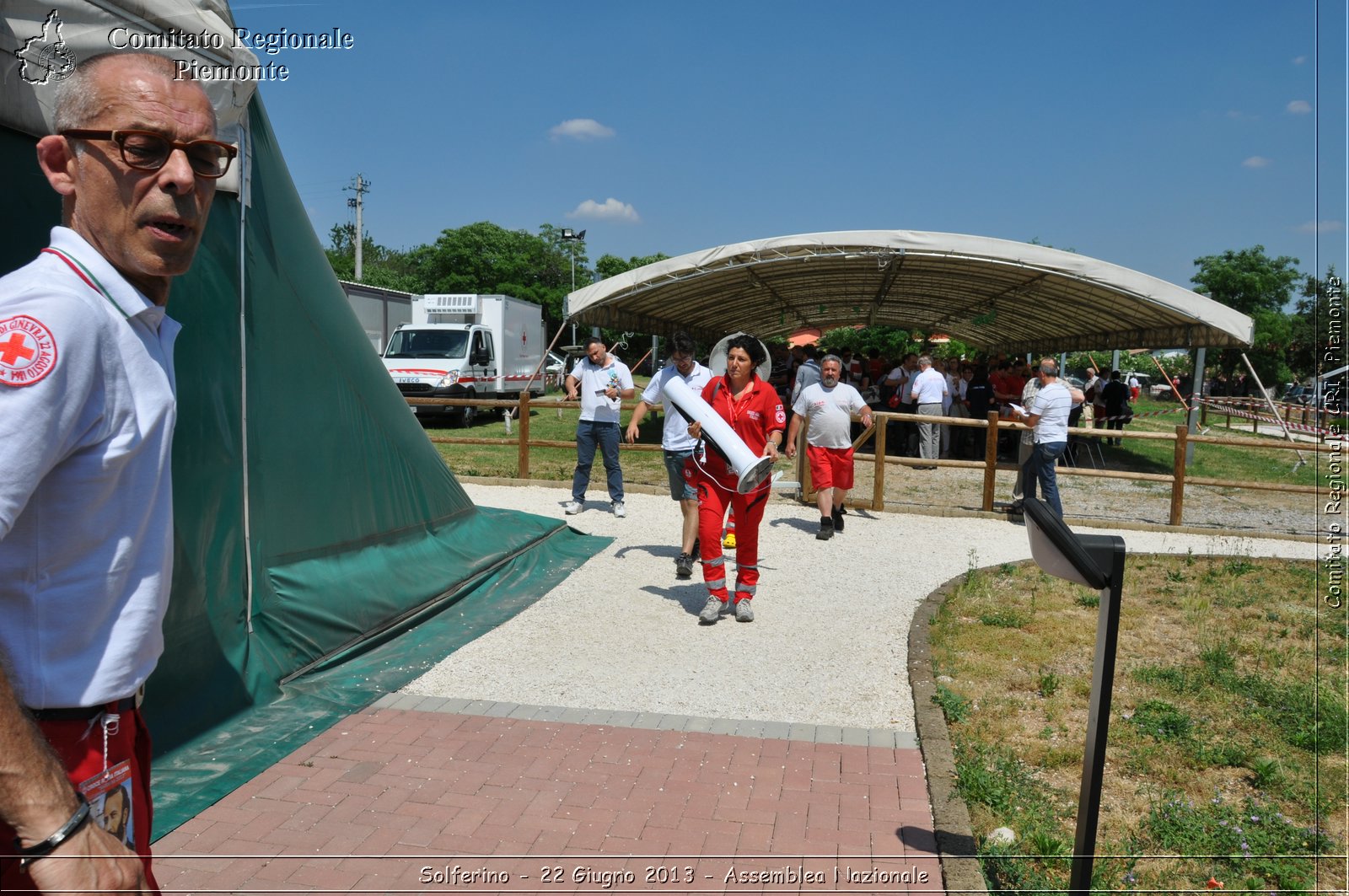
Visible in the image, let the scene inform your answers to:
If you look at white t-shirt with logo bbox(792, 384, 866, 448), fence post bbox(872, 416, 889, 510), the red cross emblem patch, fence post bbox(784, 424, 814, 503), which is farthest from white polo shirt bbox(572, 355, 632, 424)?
the red cross emblem patch

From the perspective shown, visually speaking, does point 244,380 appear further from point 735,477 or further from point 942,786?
point 942,786

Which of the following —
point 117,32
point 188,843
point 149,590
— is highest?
point 117,32

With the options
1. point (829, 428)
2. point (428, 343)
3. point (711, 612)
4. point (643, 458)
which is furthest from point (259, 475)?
point (428, 343)

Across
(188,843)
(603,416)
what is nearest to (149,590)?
(188,843)

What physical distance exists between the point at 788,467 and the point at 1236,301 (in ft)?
159

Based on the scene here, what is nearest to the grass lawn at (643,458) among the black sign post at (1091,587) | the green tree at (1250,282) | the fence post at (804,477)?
the fence post at (804,477)

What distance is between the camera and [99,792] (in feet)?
4.66

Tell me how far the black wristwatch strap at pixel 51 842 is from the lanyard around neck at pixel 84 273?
30.1 inches

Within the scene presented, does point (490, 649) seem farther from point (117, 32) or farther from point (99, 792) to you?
point (99, 792)

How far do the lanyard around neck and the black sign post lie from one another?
226 centimetres

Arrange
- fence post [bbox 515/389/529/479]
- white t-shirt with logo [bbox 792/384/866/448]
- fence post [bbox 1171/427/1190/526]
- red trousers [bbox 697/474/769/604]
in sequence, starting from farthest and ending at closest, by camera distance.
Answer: fence post [bbox 515/389/529/479] < fence post [bbox 1171/427/1190/526] < white t-shirt with logo [bbox 792/384/866/448] < red trousers [bbox 697/474/769/604]

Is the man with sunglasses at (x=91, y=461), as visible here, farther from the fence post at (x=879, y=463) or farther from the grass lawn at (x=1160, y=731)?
the fence post at (x=879, y=463)

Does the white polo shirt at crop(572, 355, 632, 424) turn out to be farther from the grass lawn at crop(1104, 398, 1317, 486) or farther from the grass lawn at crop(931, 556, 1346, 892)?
the grass lawn at crop(1104, 398, 1317, 486)

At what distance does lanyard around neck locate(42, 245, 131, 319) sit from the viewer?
1.39m
